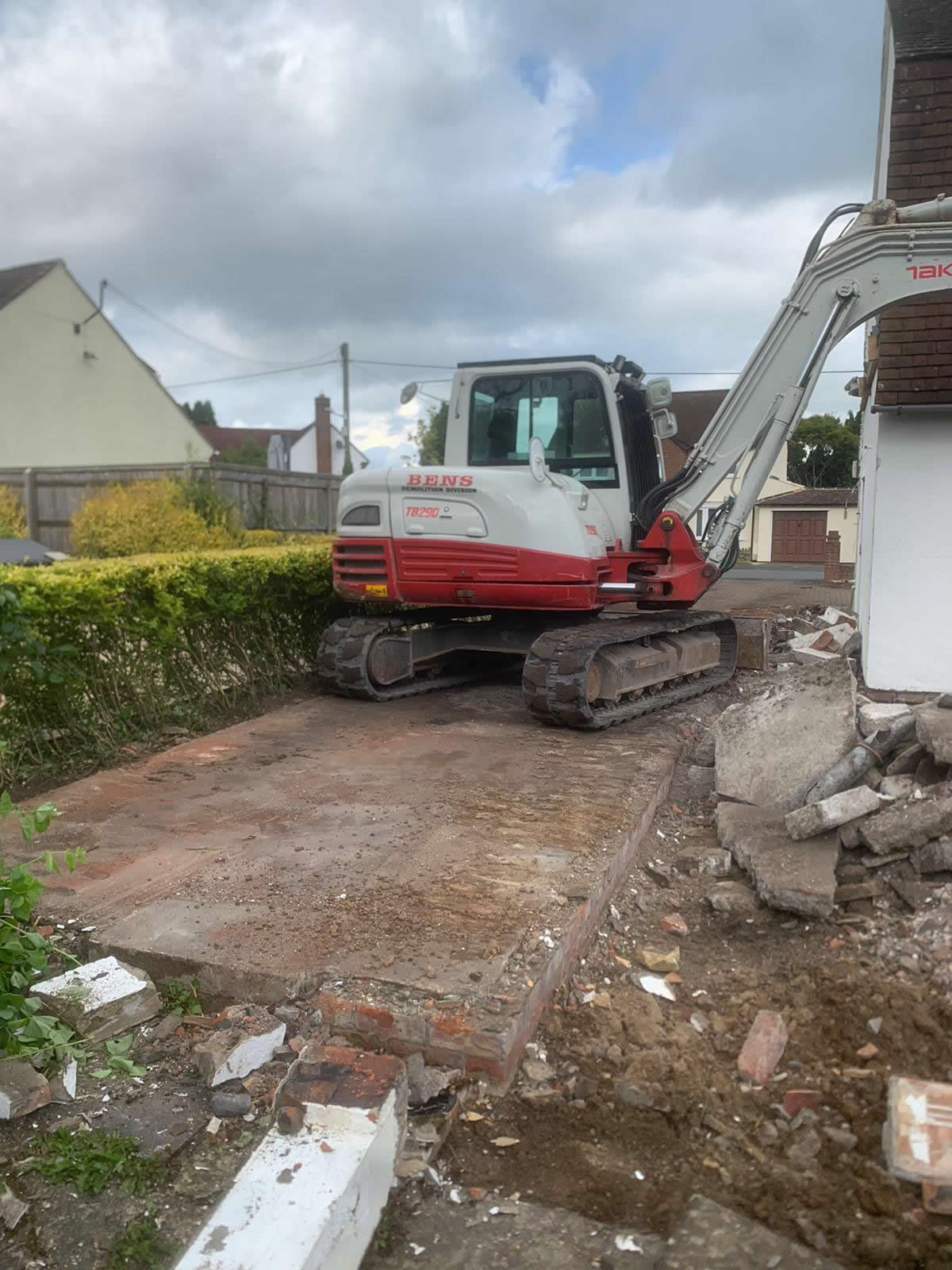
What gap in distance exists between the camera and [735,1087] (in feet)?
10.7

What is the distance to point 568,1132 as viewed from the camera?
3033 mm

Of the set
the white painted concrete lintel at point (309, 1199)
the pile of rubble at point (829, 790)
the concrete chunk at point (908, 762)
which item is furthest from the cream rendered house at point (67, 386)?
the white painted concrete lintel at point (309, 1199)

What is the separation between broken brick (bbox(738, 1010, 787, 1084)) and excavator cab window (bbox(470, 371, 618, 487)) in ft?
18.0

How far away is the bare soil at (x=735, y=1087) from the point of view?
2701 mm

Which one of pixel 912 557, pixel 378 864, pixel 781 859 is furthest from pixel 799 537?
pixel 378 864

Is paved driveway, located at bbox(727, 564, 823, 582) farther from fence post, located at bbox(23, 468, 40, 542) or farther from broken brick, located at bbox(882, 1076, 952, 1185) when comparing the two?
broken brick, located at bbox(882, 1076, 952, 1185)

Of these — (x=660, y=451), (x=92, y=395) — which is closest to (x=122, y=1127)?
(x=660, y=451)

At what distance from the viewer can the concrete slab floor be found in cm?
349

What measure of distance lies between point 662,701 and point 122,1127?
5.92 meters

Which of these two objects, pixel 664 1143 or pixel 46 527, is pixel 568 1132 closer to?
pixel 664 1143

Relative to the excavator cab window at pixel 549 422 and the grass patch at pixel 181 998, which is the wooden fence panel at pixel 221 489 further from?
the grass patch at pixel 181 998

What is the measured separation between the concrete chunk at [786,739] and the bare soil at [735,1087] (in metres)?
1.13

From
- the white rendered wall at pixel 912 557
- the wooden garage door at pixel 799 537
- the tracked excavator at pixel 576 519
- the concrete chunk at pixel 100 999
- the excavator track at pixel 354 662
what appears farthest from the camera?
the wooden garage door at pixel 799 537

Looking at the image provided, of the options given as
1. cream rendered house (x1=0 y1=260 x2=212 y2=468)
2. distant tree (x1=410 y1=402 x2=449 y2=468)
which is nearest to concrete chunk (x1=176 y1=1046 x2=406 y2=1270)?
cream rendered house (x1=0 y1=260 x2=212 y2=468)
